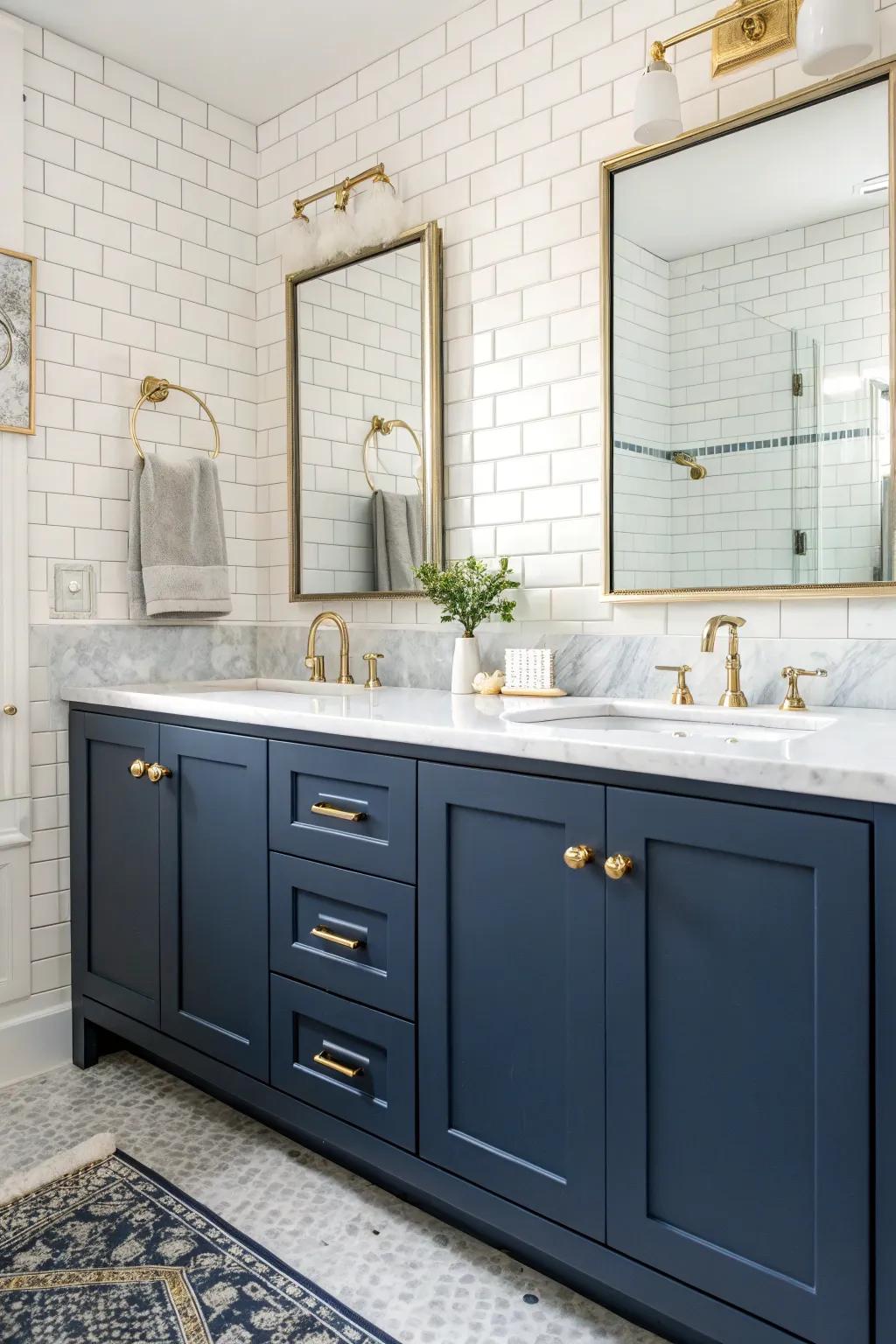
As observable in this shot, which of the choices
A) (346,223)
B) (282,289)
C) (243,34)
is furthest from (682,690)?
Result: (243,34)

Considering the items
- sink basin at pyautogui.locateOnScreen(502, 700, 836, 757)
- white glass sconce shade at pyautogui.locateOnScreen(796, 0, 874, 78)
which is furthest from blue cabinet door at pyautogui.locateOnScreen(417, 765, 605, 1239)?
white glass sconce shade at pyautogui.locateOnScreen(796, 0, 874, 78)

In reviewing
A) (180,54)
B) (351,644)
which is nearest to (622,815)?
(351,644)

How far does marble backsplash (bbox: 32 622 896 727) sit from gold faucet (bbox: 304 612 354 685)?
43 mm

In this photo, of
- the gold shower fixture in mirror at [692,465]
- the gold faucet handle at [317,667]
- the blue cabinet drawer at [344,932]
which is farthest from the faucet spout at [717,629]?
the gold faucet handle at [317,667]

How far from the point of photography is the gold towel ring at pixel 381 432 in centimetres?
239

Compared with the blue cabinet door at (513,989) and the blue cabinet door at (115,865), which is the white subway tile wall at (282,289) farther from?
the blue cabinet door at (513,989)

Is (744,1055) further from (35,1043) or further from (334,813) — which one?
(35,1043)

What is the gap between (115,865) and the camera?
2285 millimetres

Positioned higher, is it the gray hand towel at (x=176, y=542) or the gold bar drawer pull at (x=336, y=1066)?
the gray hand towel at (x=176, y=542)

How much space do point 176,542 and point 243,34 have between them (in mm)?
1299

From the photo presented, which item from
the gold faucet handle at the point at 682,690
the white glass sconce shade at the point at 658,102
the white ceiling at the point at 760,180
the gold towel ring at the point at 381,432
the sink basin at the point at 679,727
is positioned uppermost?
the white glass sconce shade at the point at 658,102

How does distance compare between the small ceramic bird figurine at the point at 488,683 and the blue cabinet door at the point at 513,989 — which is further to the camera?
the small ceramic bird figurine at the point at 488,683

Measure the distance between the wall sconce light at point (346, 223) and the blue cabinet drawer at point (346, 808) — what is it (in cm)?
141

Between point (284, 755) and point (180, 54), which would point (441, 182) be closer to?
Answer: point (180, 54)
